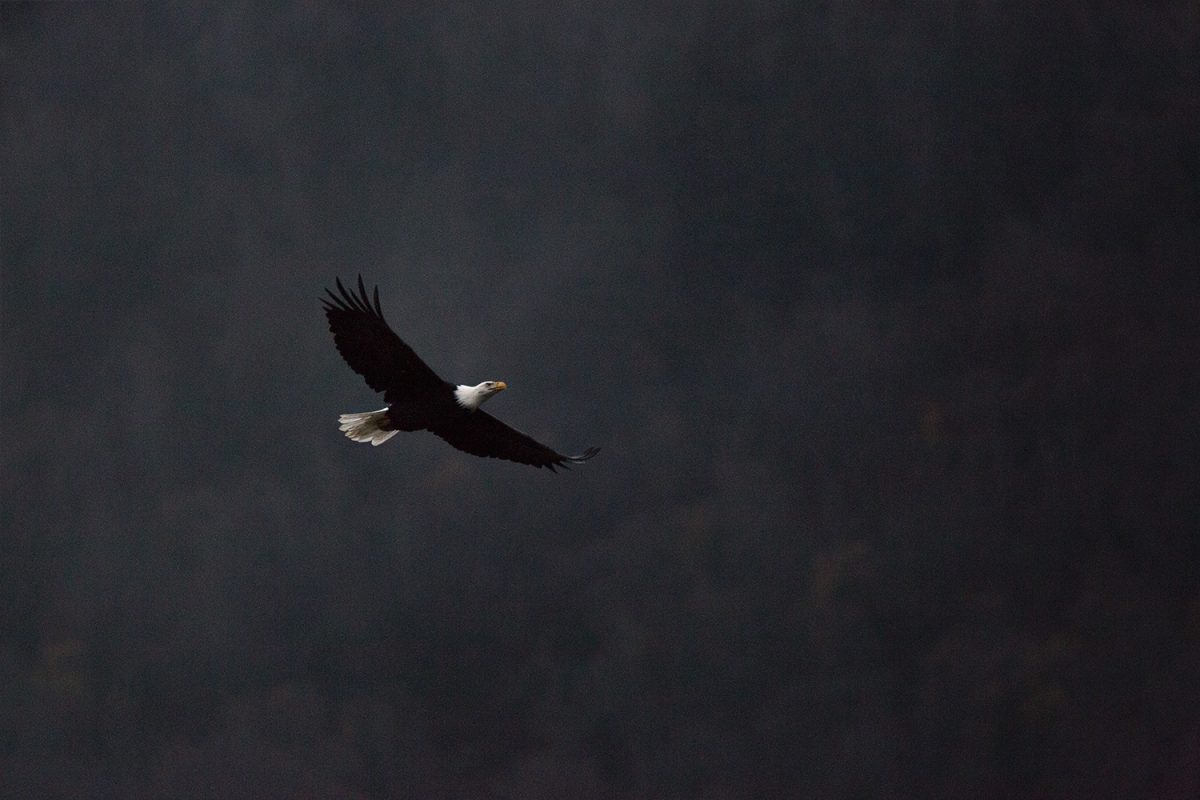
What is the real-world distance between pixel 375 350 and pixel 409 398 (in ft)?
4.27

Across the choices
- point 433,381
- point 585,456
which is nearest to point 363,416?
point 433,381

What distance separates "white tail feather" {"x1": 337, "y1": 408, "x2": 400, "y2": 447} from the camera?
27.2 meters

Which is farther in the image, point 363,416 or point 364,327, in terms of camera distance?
point 363,416

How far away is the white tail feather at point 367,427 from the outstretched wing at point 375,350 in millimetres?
964

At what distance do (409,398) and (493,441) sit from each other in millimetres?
1877

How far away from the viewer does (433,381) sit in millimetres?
26156

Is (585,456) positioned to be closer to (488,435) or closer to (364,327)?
(488,435)

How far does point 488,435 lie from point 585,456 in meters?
2.16

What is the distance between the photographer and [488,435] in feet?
90.3

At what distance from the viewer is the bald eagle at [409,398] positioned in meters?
25.2

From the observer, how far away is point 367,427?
27281 millimetres

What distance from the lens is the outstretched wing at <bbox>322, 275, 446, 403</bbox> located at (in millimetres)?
25078

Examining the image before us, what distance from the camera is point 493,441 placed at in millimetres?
27578

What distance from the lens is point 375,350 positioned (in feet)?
83.8
